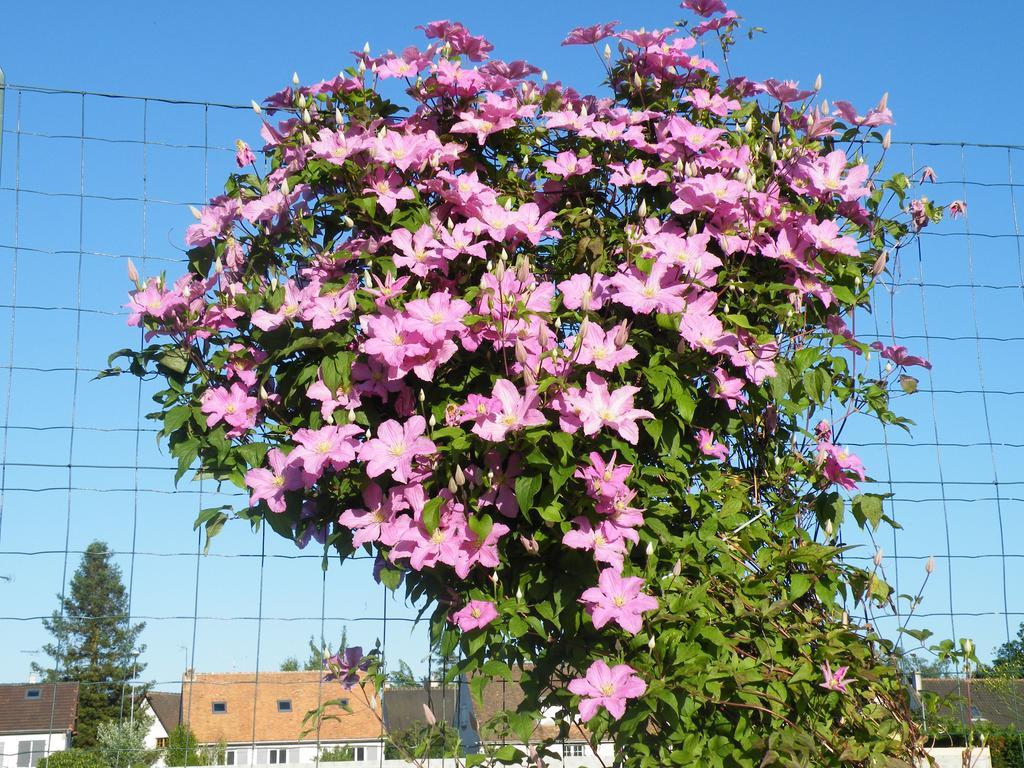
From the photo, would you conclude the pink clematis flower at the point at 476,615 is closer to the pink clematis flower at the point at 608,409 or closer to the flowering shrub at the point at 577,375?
the flowering shrub at the point at 577,375

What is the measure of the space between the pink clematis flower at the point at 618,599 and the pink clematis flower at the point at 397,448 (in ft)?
1.28

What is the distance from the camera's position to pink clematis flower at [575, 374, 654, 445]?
1805 millimetres

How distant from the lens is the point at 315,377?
2.04 meters

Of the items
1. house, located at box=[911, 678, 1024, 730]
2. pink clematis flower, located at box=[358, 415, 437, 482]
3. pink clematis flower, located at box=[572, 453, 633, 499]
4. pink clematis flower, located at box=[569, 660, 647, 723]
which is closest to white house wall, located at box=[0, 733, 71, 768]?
pink clematis flower, located at box=[358, 415, 437, 482]

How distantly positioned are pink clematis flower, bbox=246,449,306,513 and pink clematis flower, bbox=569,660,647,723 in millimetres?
652

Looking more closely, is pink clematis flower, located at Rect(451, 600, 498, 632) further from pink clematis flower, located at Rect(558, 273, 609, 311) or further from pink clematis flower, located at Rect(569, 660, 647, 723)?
pink clematis flower, located at Rect(558, 273, 609, 311)

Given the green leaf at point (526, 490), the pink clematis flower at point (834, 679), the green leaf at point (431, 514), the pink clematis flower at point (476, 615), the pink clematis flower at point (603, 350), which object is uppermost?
the pink clematis flower at point (603, 350)

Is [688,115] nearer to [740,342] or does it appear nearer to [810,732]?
[740,342]

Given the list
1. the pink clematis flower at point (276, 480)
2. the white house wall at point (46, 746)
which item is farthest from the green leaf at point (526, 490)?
the white house wall at point (46, 746)

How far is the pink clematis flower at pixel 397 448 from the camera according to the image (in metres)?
1.85

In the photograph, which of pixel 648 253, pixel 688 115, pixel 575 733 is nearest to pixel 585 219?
pixel 648 253

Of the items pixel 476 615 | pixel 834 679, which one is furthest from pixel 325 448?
pixel 834 679

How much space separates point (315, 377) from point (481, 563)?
499mm

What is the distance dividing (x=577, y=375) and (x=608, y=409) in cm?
15
